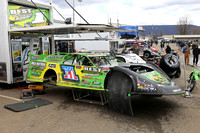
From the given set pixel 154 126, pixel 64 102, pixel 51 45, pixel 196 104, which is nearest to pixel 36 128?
pixel 64 102

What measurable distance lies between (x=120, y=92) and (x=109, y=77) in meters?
0.62

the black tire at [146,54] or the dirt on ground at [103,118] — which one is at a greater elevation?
the black tire at [146,54]

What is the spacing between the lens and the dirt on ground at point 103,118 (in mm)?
4668

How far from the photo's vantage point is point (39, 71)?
25.4 feet

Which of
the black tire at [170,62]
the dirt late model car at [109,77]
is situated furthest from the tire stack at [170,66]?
the dirt late model car at [109,77]

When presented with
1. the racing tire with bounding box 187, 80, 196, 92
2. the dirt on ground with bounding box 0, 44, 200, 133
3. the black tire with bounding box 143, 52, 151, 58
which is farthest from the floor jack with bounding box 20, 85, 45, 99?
the black tire with bounding box 143, 52, 151, 58

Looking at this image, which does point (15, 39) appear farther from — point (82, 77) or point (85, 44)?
point (85, 44)

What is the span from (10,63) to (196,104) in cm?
758

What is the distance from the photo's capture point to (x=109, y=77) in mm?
5797

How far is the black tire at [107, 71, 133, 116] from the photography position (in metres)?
5.29

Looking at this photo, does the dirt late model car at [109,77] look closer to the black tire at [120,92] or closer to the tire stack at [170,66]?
the black tire at [120,92]

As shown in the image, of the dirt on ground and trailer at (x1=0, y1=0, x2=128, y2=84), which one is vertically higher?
trailer at (x1=0, y1=0, x2=128, y2=84)

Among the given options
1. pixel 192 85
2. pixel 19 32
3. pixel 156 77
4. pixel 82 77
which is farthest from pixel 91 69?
pixel 19 32

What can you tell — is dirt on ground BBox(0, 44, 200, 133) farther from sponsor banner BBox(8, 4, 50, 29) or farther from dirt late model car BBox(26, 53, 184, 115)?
sponsor banner BBox(8, 4, 50, 29)
